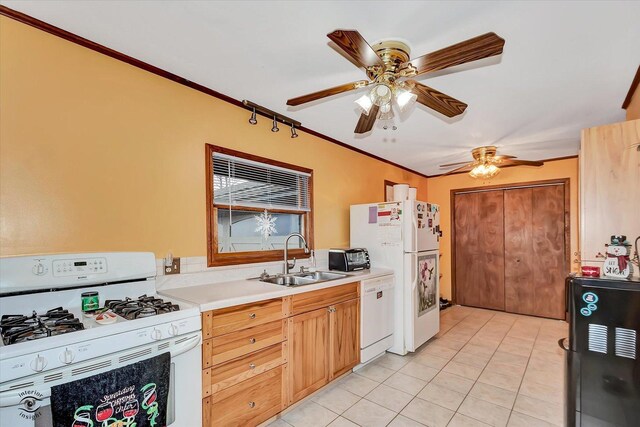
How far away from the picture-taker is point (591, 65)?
204 cm

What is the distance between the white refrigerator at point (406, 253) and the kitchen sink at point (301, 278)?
72cm

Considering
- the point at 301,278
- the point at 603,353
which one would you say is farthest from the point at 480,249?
the point at 603,353

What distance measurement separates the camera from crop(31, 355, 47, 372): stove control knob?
114cm

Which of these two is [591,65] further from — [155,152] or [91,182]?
[91,182]

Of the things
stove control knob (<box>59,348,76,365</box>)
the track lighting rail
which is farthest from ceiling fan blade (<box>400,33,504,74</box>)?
stove control knob (<box>59,348,76,365</box>)

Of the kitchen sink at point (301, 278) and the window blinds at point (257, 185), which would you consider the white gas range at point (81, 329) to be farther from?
the kitchen sink at point (301, 278)

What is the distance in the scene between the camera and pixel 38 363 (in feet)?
3.77

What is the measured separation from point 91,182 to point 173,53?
3.16ft

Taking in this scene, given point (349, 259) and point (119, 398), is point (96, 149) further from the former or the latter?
point (349, 259)

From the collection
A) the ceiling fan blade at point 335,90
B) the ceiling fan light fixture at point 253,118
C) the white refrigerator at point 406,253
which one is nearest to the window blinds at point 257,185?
the ceiling fan light fixture at point 253,118

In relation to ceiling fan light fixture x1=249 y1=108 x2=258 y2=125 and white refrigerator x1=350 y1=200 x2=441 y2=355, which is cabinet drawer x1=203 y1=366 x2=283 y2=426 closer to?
white refrigerator x1=350 y1=200 x2=441 y2=355

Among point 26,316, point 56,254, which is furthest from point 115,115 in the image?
point 26,316

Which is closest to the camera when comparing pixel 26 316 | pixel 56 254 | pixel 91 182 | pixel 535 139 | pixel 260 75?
pixel 26 316

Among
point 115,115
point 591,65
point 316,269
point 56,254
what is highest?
point 591,65
